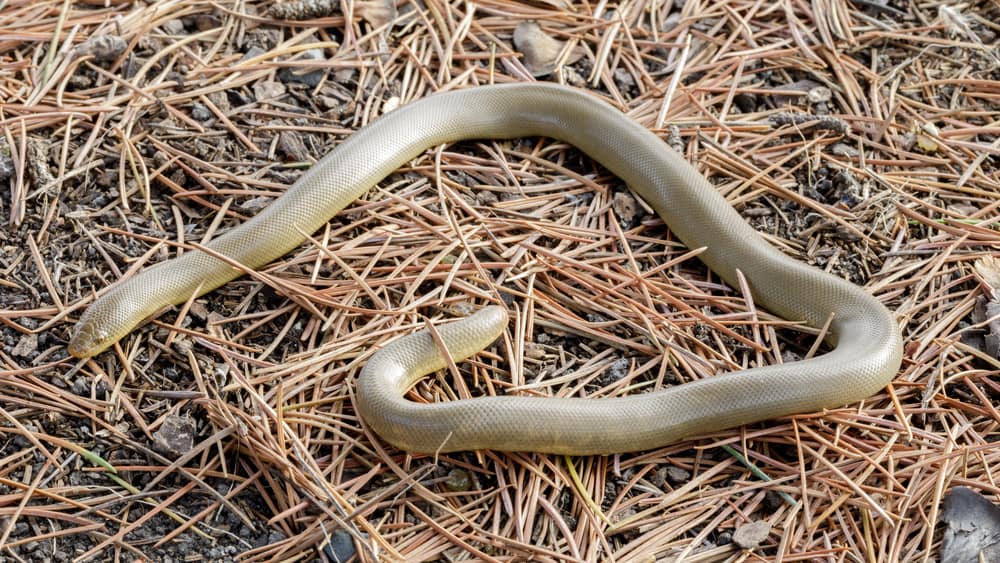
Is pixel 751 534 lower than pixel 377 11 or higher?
lower

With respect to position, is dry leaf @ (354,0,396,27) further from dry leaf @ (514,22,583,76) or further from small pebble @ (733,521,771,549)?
small pebble @ (733,521,771,549)

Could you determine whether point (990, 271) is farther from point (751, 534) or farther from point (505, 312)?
point (505, 312)

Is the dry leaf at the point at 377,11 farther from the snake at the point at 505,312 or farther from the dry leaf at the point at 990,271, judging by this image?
the dry leaf at the point at 990,271

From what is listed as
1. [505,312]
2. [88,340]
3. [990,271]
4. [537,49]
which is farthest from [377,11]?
[990,271]

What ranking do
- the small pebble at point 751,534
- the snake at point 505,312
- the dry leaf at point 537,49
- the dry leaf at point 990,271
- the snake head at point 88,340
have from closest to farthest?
the small pebble at point 751,534 → the snake at point 505,312 → the snake head at point 88,340 → the dry leaf at point 990,271 → the dry leaf at point 537,49

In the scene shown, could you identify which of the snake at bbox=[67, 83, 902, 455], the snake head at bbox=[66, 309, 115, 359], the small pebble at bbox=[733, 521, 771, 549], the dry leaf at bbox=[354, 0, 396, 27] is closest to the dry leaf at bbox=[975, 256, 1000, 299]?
the snake at bbox=[67, 83, 902, 455]

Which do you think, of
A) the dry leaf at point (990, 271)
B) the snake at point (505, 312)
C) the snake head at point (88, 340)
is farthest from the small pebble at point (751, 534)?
the snake head at point (88, 340)

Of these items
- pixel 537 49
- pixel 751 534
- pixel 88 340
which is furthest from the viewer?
pixel 537 49

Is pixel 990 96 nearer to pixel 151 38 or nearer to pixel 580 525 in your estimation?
pixel 580 525

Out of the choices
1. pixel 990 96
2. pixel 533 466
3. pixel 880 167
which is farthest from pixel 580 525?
pixel 990 96
